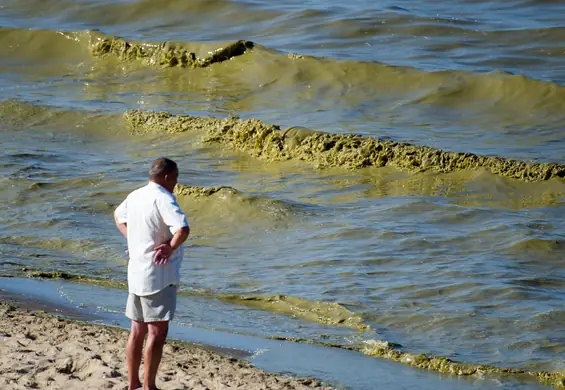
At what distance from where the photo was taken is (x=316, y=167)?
1269cm

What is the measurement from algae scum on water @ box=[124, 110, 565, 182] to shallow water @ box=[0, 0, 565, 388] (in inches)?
7.2

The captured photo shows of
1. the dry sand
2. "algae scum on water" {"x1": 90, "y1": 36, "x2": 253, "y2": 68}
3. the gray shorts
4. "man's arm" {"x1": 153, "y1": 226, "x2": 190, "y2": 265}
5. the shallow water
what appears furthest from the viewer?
"algae scum on water" {"x1": 90, "y1": 36, "x2": 253, "y2": 68}

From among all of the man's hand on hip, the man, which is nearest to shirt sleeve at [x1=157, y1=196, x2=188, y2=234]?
the man

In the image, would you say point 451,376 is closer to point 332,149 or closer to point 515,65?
point 332,149

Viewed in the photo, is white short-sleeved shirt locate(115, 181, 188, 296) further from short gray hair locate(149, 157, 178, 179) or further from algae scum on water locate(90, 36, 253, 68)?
algae scum on water locate(90, 36, 253, 68)

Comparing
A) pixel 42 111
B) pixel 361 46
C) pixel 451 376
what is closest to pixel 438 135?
pixel 361 46

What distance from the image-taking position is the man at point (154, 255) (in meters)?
5.48

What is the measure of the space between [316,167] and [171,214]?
7.31m

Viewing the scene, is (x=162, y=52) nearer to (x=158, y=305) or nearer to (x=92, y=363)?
(x=92, y=363)

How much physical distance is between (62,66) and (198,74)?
3.02 metres

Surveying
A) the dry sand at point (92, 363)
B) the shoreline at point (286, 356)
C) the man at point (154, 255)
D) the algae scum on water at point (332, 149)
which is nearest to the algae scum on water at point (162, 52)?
the algae scum on water at point (332, 149)

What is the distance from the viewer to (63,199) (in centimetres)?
1134

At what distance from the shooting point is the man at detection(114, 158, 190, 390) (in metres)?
5.48

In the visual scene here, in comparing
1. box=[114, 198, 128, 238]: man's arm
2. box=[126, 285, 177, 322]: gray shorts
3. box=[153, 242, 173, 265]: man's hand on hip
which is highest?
box=[114, 198, 128, 238]: man's arm
